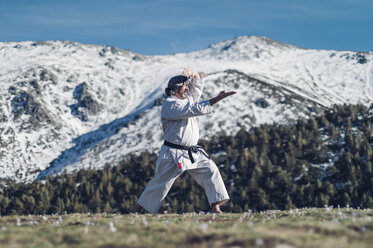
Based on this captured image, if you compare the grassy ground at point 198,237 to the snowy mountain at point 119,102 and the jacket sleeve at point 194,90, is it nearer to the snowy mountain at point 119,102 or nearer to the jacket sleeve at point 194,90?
the jacket sleeve at point 194,90

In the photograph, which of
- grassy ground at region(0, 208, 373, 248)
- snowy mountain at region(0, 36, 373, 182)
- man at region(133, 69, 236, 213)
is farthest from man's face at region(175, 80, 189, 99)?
snowy mountain at region(0, 36, 373, 182)

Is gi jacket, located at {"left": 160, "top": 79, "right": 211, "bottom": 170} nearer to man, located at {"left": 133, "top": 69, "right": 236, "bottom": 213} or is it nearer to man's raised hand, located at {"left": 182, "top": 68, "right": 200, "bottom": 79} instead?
man, located at {"left": 133, "top": 69, "right": 236, "bottom": 213}

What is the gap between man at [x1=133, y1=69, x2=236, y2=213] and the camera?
43.4 ft

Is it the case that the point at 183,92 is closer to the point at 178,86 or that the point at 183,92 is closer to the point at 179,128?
the point at 178,86

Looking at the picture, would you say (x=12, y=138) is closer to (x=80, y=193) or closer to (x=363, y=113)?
(x=80, y=193)

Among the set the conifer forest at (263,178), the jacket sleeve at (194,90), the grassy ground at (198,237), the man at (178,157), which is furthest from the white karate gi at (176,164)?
the conifer forest at (263,178)

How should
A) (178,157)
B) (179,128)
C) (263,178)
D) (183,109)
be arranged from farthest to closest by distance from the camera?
(263,178) → (179,128) → (178,157) → (183,109)

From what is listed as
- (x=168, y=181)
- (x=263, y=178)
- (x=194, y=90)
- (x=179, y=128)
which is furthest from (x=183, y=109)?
(x=263, y=178)

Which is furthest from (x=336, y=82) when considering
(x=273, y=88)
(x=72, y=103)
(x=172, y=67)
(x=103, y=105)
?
(x=72, y=103)

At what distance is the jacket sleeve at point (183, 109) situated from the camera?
41.4ft

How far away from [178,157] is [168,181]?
872 mm

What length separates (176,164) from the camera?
13281 millimetres

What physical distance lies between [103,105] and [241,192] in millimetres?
113848

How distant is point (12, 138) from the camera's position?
151m
